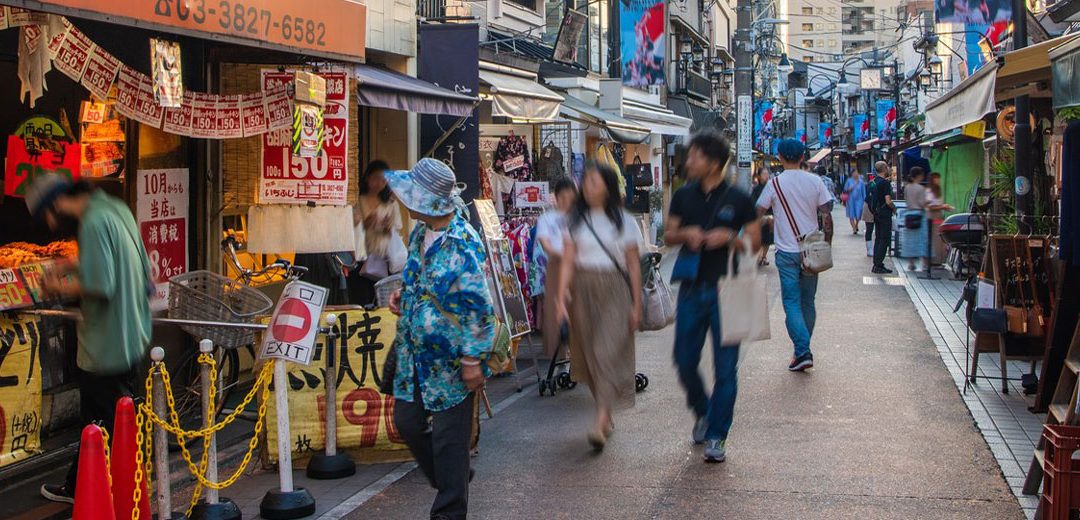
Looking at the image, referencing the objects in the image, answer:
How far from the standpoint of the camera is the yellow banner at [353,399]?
717 centimetres

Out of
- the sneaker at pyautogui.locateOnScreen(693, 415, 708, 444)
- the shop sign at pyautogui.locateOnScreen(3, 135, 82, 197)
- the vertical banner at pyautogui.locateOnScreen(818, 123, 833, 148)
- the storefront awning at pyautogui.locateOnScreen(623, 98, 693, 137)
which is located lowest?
the sneaker at pyautogui.locateOnScreen(693, 415, 708, 444)

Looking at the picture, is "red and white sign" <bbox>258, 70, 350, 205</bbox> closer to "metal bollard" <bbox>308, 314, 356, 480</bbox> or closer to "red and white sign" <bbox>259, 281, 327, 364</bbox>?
"metal bollard" <bbox>308, 314, 356, 480</bbox>

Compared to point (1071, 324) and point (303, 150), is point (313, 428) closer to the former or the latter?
point (303, 150)

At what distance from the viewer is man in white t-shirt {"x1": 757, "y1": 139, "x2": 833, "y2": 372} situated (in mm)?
9812

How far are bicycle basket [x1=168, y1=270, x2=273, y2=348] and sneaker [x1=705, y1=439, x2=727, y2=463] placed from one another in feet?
10.0

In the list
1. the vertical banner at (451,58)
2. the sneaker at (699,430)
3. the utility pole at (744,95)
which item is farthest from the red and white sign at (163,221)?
the utility pole at (744,95)

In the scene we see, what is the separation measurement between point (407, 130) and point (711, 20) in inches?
1428

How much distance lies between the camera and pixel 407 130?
13.1 meters

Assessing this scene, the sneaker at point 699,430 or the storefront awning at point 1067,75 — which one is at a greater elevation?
the storefront awning at point 1067,75

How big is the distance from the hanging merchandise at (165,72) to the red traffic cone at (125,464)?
2.49 metres

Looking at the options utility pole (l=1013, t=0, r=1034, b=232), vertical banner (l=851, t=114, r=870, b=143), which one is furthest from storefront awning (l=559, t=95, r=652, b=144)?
vertical banner (l=851, t=114, r=870, b=143)

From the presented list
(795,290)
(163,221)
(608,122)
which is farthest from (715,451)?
(608,122)

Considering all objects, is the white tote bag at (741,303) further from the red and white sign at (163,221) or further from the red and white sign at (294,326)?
the red and white sign at (163,221)

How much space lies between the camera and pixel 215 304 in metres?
7.67
